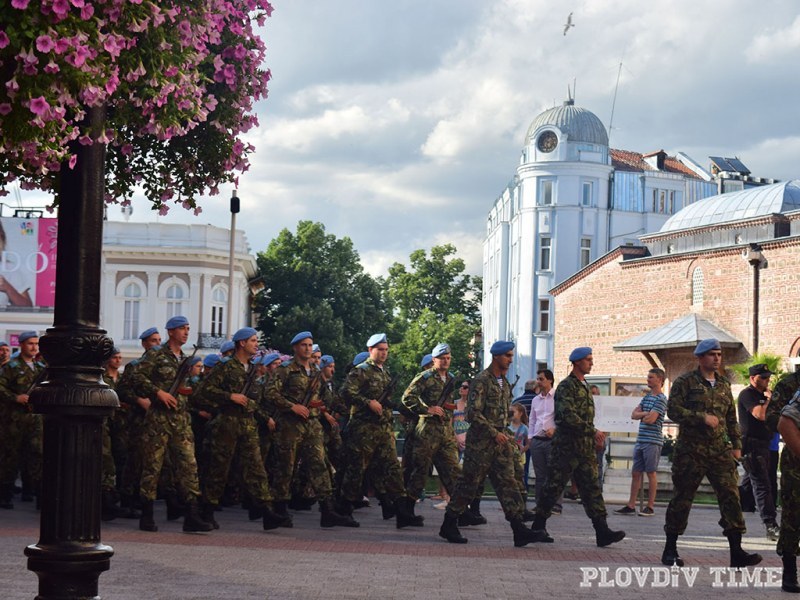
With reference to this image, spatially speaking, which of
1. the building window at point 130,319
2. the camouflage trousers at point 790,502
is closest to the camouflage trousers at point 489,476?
the camouflage trousers at point 790,502

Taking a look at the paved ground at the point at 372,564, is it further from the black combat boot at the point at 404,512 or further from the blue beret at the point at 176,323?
the blue beret at the point at 176,323

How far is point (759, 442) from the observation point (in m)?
16.0

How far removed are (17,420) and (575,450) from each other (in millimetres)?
7395

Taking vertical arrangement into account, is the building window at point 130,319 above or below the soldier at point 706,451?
above

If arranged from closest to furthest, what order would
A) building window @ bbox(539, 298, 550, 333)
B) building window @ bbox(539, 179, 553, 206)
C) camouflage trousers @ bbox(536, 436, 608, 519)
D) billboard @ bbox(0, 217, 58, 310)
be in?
camouflage trousers @ bbox(536, 436, 608, 519), billboard @ bbox(0, 217, 58, 310), building window @ bbox(539, 298, 550, 333), building window @ bbox(539, 179, 553, 206)

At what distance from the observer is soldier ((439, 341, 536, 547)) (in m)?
13.4

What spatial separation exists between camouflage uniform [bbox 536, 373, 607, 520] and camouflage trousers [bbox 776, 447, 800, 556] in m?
3.51

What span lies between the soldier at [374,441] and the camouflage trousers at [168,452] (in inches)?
90.6

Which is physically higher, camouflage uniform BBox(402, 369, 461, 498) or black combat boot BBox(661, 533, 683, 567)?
camouflage uniform BBox(402, 369, 461, 498)

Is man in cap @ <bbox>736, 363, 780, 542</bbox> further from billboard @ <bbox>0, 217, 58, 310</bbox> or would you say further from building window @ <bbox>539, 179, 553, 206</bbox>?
building window @ <bbox>539, 179, 553, 206</bbox>

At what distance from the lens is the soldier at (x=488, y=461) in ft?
44.0

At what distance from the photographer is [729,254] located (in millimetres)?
43406

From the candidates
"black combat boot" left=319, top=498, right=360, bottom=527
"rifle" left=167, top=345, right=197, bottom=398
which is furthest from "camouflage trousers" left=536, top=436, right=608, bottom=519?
"rifle" left=167, top=345, right=197, bottom=398

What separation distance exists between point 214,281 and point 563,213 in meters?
20.4
